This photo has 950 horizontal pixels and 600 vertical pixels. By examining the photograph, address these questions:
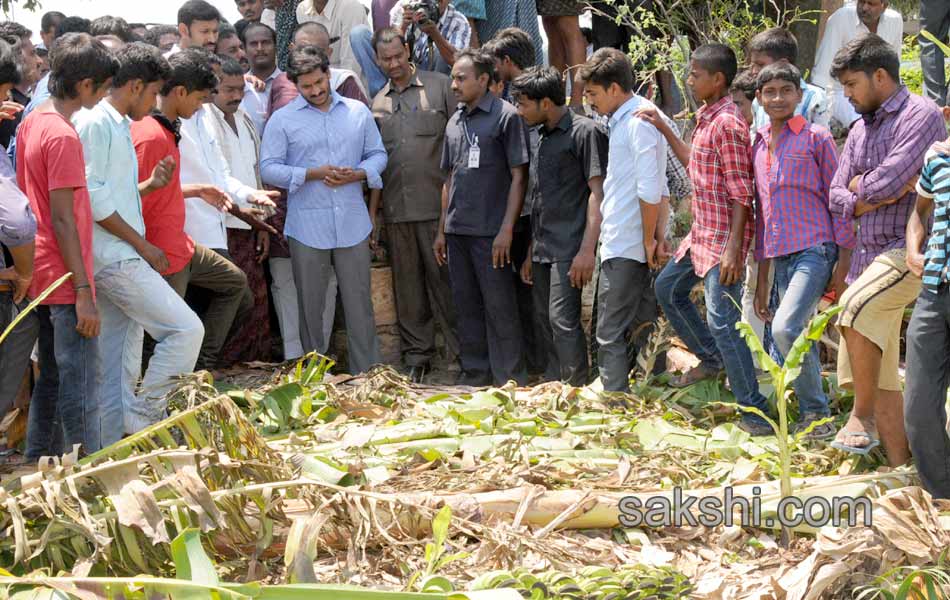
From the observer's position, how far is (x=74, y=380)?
5.32 m

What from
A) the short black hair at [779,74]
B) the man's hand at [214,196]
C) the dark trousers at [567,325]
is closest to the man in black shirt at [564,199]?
the dark trousers at [567,325]

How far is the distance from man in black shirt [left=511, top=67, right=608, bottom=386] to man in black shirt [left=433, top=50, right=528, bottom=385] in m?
0.35

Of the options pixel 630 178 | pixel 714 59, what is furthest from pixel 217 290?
pixel 714 59

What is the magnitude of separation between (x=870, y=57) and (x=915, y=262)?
3.48ft

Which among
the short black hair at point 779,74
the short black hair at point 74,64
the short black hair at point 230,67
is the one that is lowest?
the short black hair at point 779,74

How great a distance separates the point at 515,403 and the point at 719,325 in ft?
3.86

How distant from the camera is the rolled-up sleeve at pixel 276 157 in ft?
24.5

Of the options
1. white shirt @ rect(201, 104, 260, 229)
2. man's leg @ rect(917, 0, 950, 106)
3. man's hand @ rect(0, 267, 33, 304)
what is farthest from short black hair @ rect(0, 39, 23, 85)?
man's leg @ rect(917, 0, 950, 106)

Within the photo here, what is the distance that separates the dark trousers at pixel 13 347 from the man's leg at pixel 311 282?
91.4 inches

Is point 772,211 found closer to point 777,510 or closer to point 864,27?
point 777,510

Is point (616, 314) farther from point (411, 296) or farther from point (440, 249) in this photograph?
point (411, 296)

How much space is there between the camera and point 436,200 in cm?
791

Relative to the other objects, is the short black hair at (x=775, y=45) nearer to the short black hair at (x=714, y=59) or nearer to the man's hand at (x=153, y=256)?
the short black hair at (x=714, y=59)

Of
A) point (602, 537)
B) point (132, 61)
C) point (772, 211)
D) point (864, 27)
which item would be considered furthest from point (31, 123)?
point (864, 27)
